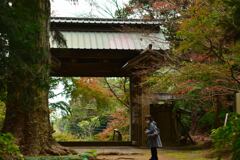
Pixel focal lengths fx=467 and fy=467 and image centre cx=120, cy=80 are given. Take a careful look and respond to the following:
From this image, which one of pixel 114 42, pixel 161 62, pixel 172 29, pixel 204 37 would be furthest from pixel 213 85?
pixel 172 29

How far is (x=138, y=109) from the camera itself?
714 inches

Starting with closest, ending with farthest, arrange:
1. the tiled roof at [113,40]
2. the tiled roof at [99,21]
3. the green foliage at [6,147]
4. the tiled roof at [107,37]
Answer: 1. the green foliage at [6,147]
2. the tiled roof at [113,40]
3. the tiled roof at [107,37]
4. the tiled roof at [99,21]

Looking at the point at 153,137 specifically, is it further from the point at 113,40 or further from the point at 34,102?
the point at 113,40

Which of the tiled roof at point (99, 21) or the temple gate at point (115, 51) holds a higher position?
the tiled roof at point (99, 21)

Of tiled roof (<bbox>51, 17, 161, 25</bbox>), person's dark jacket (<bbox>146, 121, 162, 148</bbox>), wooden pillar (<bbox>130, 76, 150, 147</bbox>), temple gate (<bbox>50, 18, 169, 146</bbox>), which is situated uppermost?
tiled roof (<bbox>51, 17, 161, 25</bbox>)

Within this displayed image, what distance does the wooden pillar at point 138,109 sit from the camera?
57.3 ft

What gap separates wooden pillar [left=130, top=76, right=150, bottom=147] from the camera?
17469mm

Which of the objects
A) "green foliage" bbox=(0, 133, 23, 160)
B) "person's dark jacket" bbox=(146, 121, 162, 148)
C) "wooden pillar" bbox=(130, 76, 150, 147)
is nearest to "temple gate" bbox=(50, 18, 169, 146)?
"wooden pillar" bbox=(130, 76, 150, 147)

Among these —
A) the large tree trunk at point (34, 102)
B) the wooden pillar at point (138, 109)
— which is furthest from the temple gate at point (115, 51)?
the large tree trunk at point (34, 102)

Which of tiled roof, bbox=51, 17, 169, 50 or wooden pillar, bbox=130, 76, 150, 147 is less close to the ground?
tiled roof, bbox=51, 17, 169, 50

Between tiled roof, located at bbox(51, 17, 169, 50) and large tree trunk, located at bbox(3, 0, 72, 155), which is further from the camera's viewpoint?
tiled roof, located at bbox(51, 17, 169, 50)

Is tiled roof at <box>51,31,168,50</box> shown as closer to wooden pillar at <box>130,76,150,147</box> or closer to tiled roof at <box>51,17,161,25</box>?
tiled roof at <box>51,17,161,25</box>

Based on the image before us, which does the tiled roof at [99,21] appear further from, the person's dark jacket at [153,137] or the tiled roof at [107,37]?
the person's dark jacket at [153,137]

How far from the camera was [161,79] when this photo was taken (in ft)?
48.1
